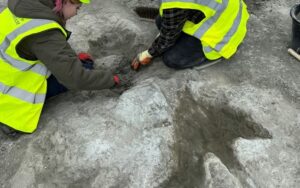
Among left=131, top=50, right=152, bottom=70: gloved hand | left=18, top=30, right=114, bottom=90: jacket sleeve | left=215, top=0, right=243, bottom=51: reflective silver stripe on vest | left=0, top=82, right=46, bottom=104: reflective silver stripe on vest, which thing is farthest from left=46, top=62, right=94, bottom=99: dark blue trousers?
left=215, top=0, right=243, bottom=51: reflective silver stripe on vest

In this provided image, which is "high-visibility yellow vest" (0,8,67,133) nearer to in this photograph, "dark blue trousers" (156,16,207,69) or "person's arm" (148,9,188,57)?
"person's arm" (148,9,188,57)

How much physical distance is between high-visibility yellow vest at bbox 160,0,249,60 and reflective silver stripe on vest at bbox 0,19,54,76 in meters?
0.87

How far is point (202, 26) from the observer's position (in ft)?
9.45

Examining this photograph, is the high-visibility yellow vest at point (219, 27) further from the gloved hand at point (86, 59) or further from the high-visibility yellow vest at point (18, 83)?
the high-visibility yellow vest at point (18, 83)

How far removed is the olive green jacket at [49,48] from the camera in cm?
238

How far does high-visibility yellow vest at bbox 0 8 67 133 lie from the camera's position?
2460 millimetres

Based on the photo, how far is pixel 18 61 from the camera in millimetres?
2527

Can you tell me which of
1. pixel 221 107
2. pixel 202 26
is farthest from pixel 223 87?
pixel 202 26

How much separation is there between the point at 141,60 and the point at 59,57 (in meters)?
0.86

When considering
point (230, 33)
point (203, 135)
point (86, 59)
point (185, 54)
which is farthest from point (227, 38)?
point (86, 59)

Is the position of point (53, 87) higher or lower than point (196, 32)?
lower

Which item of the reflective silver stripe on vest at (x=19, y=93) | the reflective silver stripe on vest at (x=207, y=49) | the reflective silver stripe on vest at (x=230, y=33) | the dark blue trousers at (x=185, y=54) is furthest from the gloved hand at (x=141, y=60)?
the reflective silver stripe on vest at (x=19, y=93)

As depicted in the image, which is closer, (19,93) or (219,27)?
(19,93)

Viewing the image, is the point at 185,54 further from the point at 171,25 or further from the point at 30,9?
the point at 30,9
